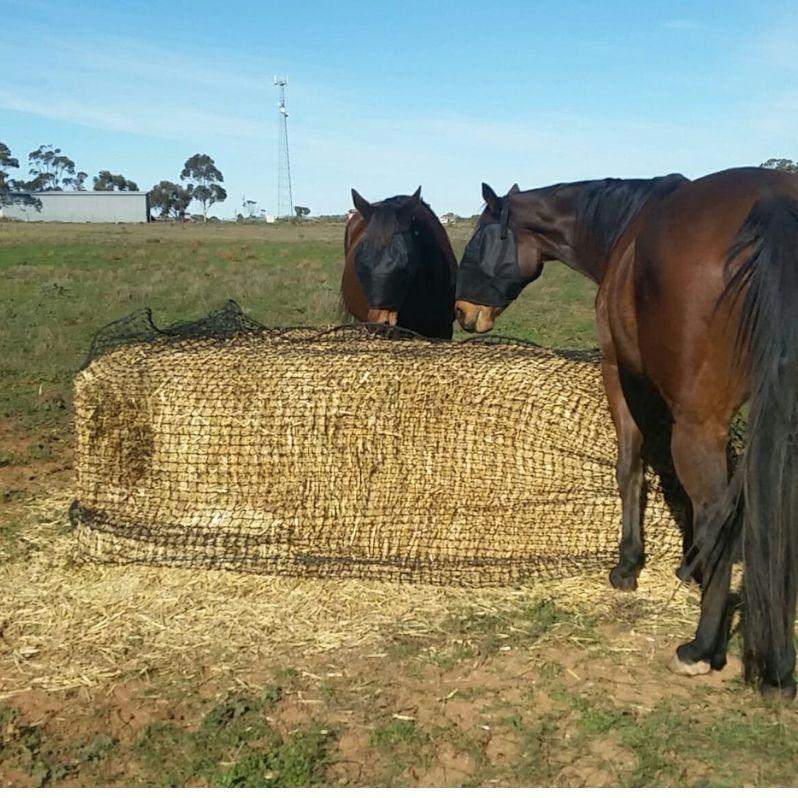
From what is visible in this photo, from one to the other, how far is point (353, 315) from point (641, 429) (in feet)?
13.2

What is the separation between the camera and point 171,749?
2.97m

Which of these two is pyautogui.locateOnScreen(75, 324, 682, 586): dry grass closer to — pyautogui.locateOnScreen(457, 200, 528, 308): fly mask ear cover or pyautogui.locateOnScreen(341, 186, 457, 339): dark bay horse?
pyautogui.locateOnScreen(457, 200, 528, 308): fly mask ear cover

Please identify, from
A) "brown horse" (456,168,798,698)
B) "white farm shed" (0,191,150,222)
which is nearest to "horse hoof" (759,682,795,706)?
"brown horse" (456,168,798,698)

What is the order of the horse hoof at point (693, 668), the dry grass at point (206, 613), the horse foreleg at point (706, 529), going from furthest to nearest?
the dry grass at point (206, 613), the horse hoof at point (693, 668), the horse foreleg at point (706, 529)

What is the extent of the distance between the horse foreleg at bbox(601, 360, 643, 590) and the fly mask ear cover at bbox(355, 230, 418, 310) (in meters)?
2.18

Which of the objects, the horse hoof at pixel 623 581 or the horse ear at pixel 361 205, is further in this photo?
the horse ear at pixel 361 205

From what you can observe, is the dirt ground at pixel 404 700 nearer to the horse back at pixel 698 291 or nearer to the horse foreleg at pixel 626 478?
the horse foreleg at pixel 626 478

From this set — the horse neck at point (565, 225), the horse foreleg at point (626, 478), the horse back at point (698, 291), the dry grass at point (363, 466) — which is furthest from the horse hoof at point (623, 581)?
the horse neck at point (565, 225)

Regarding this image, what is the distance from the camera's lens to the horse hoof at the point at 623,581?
14.0 feet

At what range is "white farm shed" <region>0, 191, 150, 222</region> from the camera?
86.6 meters

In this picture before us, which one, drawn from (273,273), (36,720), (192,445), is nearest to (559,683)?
(36,720)

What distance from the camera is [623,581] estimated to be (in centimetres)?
427

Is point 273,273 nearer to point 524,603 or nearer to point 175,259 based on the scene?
point 175,259
